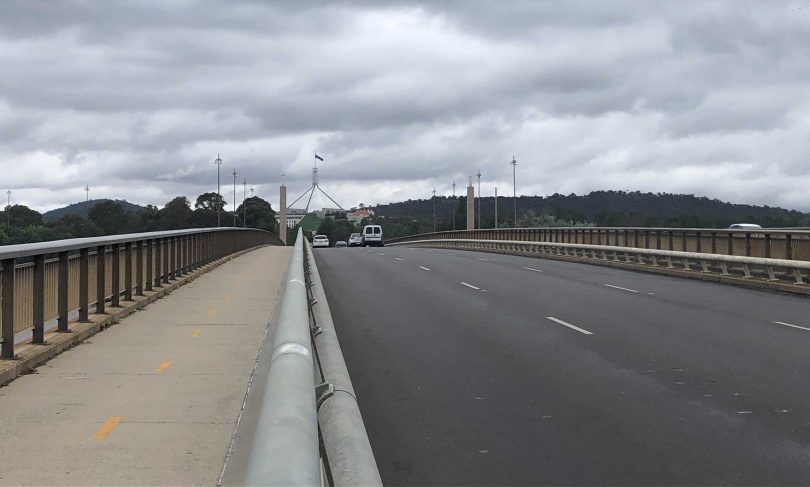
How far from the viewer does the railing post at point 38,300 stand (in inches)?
377

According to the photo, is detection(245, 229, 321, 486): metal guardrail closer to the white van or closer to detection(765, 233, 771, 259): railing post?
detection(765, 233, 771, 259): railing post

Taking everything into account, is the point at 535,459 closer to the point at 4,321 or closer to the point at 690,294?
the point at 4,321

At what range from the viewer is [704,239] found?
30625 millimetres

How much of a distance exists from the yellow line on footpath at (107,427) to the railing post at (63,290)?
3859mm

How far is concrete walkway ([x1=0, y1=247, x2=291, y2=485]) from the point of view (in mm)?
Result: 5875

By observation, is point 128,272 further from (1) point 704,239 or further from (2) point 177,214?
(2) point 177,214

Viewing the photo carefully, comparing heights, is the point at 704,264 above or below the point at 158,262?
below

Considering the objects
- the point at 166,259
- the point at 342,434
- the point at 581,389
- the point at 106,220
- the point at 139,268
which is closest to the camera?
the point at 342,434

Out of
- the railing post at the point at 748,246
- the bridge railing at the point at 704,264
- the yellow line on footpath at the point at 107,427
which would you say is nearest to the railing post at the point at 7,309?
the yellow line on footpath at the point at 107,427

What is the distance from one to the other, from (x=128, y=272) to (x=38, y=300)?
4942 millimetres

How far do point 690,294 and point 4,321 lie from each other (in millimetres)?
16502

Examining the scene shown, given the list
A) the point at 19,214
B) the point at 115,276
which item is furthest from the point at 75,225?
the point at 115,276

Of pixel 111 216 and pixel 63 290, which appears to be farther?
pixel 111 216

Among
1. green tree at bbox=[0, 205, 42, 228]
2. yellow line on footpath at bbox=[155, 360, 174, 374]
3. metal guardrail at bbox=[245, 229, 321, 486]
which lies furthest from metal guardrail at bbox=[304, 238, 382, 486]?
green tree at bbox=[0, 205, 42, 228]
